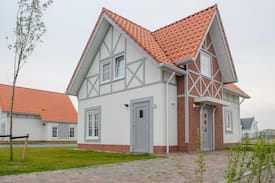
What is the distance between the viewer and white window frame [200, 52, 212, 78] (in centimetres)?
1358

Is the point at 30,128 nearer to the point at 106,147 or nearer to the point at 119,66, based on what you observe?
the point at 106,147

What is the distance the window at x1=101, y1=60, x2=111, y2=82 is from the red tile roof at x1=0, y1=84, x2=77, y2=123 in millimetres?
16813

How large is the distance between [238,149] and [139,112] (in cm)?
853

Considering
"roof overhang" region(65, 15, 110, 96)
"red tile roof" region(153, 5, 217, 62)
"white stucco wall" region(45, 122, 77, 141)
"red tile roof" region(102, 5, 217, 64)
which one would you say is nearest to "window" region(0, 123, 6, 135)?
"white stucco wall" region(45, 122, 77, 141)

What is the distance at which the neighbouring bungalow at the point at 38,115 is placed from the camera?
28.9m

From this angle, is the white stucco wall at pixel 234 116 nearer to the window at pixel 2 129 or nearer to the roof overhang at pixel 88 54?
the roof overhang at pixel 88 54

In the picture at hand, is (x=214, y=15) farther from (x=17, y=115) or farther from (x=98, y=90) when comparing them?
(x=17, y=115)

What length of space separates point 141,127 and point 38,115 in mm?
21296

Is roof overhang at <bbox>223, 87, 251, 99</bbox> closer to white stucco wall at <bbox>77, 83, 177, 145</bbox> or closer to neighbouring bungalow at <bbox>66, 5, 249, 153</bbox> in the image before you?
neighbouring bungalow at <bbox>66, 5, 249, 153</bbox>

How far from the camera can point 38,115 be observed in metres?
30.6

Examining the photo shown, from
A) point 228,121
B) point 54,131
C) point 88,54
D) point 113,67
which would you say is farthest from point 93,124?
point 54,131

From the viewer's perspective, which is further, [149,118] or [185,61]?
[149,118]

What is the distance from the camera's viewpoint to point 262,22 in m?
13.8

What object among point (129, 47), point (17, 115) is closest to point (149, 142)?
point (129, 47)
